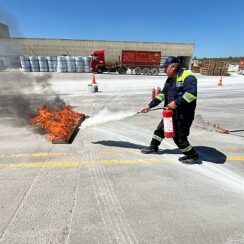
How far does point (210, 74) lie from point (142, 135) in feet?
113

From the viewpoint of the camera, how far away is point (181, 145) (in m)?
4.74

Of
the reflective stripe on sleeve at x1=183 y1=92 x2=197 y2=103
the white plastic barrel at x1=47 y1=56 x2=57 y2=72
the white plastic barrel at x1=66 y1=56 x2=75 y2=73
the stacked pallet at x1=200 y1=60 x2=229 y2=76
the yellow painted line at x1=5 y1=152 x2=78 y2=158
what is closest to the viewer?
the reflective stripe on sleeve at x1=183 y1=92 x2=197 y2=103

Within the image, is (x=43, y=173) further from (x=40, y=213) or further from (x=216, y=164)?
(x=216, y=164)

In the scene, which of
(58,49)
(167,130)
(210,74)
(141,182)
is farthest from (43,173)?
(58,49)

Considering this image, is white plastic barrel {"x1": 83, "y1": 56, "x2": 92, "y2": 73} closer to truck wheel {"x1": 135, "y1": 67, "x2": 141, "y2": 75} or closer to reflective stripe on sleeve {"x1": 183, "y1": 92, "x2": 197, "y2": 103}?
truck wheel {"x1": 135, "y1": 67, "x2": 141, "y2": 75}

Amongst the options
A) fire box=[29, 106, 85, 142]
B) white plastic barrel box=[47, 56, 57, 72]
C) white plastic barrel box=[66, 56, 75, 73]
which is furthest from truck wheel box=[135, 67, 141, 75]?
fire box=[29, 106, 85, 142]

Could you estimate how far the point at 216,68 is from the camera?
37656 millimetres

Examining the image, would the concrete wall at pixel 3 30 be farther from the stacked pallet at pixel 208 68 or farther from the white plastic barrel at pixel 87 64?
the stacked pallet at pixel 208 68

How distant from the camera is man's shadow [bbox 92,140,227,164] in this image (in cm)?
516

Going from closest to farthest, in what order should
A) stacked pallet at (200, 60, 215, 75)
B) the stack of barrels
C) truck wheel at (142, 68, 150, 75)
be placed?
the stack of barrels, truck wheel at (142, 68, 150, 75), stacked pallet at (200, 60, 215, 75)

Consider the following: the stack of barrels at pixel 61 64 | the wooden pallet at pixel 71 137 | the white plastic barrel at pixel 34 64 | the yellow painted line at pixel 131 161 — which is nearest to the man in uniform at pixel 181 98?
the yellow painted line at pixel 131 161

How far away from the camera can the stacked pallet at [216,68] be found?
122 ft

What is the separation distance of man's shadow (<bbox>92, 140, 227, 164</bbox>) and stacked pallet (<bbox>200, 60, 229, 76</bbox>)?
34.7 m

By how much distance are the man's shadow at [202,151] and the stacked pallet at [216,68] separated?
34.7 metres
